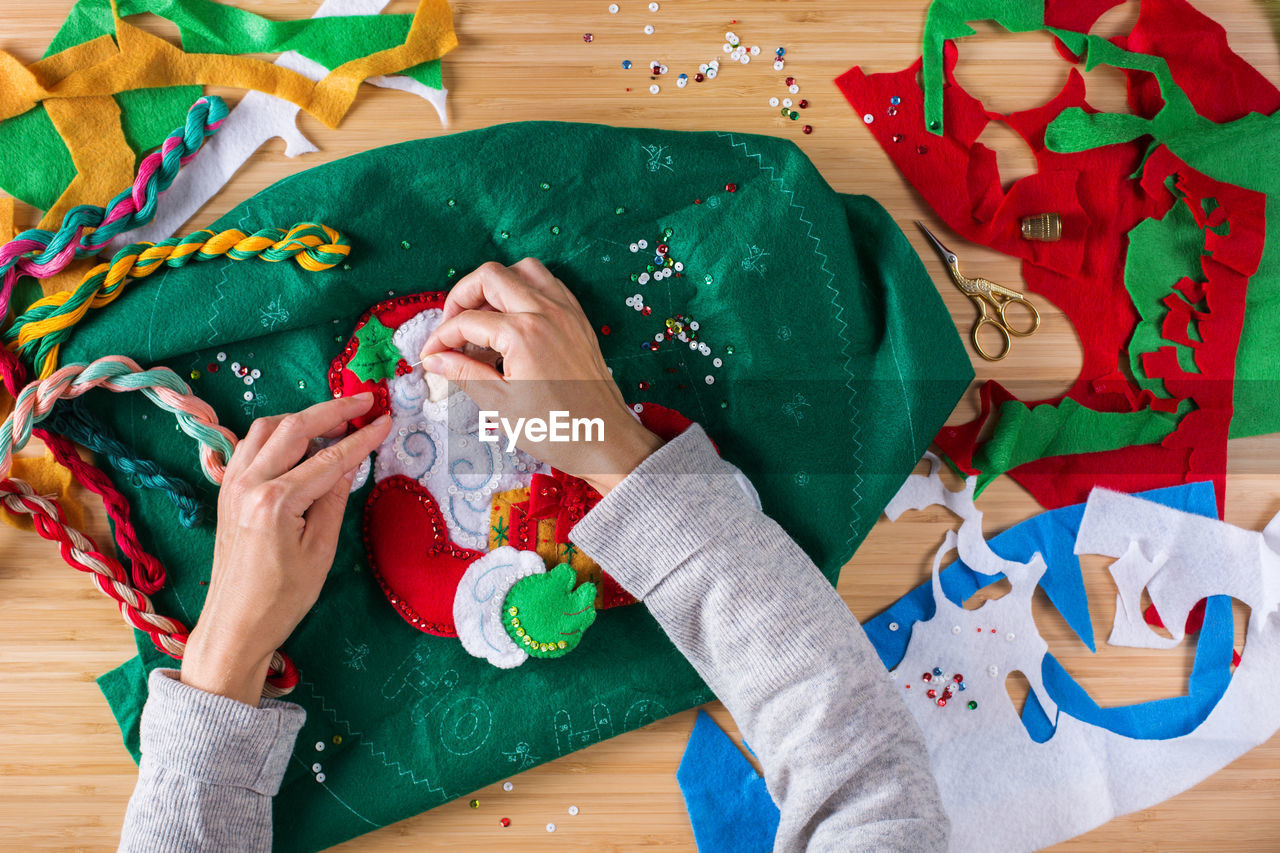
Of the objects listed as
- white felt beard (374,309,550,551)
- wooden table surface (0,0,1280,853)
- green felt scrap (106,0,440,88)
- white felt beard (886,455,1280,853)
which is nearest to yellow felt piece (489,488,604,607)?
white felt beard (374,309,550,551)

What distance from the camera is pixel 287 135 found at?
3.35 ft

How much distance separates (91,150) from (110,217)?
0.11 m

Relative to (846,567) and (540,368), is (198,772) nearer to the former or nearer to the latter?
(540,368)

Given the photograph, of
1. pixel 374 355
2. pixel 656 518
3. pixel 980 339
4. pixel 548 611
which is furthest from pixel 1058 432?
pixel 374 355

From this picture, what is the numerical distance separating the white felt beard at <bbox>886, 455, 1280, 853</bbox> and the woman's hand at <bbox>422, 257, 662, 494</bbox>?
1.46 feet

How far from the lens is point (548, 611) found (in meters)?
0.93

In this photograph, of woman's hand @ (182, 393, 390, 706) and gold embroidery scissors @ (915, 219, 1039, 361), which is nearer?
woman's hand @ (182, 393, 390, 706)

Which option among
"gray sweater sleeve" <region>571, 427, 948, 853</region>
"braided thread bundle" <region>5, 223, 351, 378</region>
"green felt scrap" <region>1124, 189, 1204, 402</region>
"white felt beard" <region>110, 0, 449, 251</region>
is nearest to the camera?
"gray sweater sleeve" <region>571, 427, 948, 853</region>

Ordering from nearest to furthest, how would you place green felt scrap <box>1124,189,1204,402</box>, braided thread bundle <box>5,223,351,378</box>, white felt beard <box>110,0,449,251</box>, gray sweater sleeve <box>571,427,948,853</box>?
1. gray sweater sleeve <box>571,427,948,853</box>
2. braided thread bundle <box>5,223,351,378</box>
3. white felt beard <box>110,0,449,251</box>
4. green felt scrap <box>1124,189,1204,402</box>

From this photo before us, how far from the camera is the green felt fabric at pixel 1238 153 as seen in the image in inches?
43.3

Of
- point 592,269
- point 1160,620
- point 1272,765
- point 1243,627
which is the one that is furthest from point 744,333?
point 1272,765

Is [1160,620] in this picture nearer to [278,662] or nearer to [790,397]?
[790,397]

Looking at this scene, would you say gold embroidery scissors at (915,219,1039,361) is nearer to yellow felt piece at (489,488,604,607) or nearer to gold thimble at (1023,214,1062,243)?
gold thimble at (1023,214,1062,243)

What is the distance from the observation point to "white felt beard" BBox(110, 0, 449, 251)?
1.00 meters
